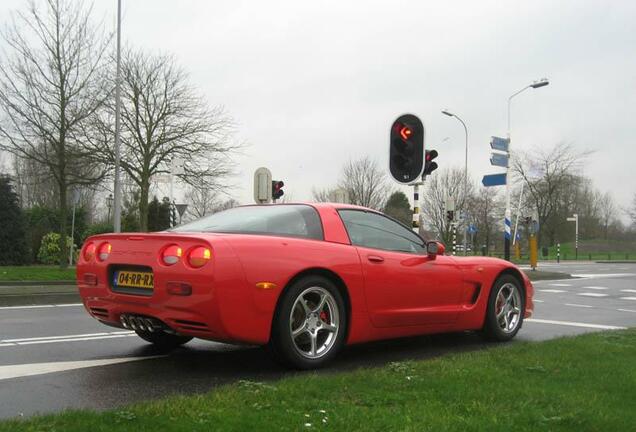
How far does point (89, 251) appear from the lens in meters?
5.16

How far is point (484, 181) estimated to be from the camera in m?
23.3

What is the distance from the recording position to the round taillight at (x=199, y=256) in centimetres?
434

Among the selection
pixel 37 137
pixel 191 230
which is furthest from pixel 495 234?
pixel 191 230

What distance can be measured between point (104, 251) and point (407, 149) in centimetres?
681

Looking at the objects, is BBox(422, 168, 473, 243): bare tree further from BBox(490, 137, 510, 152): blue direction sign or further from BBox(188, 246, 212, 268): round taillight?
BBox(188, 246, 212, 268): round taillight

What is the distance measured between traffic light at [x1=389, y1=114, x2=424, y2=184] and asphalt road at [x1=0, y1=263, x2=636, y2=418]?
3357 mm

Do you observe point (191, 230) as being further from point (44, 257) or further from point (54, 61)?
point (44, 257)

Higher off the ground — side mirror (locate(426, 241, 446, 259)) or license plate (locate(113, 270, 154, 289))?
side mirror (locate(426, 241, 446, 259))

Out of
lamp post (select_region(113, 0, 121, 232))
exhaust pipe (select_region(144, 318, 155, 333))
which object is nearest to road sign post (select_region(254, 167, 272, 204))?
lamp post (select_region(113, 0, 121, 232))

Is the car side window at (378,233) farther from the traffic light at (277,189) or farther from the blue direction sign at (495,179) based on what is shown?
the blue direction sign at (495,179)

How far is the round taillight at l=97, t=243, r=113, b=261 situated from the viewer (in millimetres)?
4973

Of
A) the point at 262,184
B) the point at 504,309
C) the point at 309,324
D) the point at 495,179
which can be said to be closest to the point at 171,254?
the point at 309,324

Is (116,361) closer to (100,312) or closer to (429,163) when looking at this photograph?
(100,312)

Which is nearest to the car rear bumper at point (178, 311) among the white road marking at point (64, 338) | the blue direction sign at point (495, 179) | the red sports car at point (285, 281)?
the red sports car at point (285, 281)
